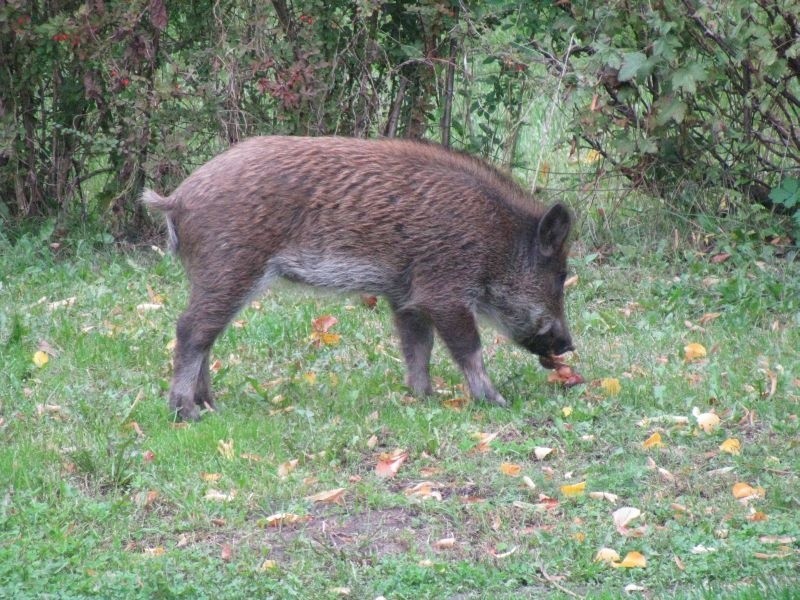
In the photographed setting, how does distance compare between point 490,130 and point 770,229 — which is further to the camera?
point 490,130

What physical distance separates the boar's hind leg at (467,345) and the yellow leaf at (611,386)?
1.88 ft

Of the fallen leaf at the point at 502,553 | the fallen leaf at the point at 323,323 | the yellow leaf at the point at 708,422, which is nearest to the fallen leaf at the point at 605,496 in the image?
the fallen leaf at the point at 502,553

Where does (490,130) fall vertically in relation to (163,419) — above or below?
above

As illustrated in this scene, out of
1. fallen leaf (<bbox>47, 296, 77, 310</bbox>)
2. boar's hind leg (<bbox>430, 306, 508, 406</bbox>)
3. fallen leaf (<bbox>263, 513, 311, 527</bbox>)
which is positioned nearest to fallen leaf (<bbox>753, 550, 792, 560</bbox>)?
fallen leaf (<bbox>263, 513, 311, 527</bbox>)

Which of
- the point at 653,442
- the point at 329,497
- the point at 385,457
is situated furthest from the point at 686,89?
the point at 329,497

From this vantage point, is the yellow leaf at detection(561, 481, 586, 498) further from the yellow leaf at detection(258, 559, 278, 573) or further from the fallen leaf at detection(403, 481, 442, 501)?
the yellow leaf at detection(258, 559, 278, 573)

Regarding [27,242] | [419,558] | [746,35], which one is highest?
[746,35]

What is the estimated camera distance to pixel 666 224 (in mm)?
10258

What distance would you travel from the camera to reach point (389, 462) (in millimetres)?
6383

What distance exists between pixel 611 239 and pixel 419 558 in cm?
543

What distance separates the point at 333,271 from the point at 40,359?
6.42 feet

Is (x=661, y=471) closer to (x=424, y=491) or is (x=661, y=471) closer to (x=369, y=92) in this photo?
(x=424, y=491)

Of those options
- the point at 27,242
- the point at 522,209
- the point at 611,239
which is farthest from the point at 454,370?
the point at 27,242

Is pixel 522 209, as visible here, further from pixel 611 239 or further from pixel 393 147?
pixel 611 239
